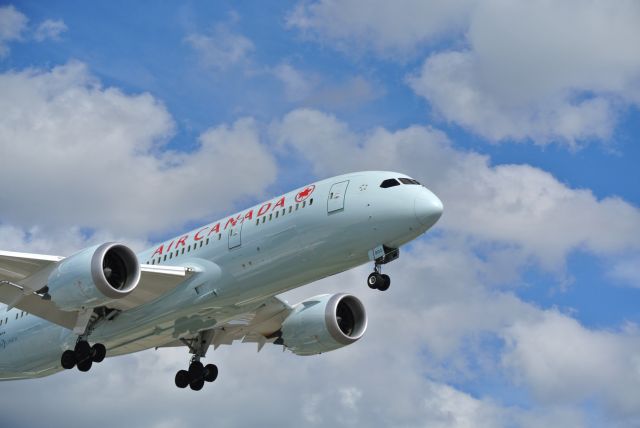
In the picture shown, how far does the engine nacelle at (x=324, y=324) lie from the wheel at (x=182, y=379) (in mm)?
4193

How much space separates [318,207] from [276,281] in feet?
9.37

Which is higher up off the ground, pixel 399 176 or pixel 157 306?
pixel 399 176

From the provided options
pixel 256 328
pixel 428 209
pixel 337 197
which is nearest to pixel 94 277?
pixel 337 197

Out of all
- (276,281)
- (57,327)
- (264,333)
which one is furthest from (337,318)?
(57,327)

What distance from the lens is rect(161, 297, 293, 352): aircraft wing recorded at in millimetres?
42500

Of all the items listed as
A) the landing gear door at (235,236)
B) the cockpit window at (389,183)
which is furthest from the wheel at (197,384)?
the cockpit window at (389,183)

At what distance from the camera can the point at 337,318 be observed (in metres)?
42.7

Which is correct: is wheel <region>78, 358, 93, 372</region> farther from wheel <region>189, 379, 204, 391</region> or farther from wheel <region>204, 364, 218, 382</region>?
wheel <region>204, 364, 218, 382</region>

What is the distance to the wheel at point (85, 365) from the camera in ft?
126

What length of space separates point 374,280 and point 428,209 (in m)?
2.78

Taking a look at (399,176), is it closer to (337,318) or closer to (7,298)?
(337,318)

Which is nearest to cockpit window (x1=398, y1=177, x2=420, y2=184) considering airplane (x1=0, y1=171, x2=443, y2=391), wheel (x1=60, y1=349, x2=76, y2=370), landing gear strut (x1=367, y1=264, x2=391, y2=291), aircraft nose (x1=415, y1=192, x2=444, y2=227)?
airplane (x1=0, y1=171, x2=443, y2=391)

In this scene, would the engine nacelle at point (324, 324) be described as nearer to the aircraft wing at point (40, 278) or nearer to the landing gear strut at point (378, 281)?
the aircraft wing at point (40, 278)

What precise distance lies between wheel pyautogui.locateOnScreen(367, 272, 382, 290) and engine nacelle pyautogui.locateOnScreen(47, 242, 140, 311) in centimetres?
785
